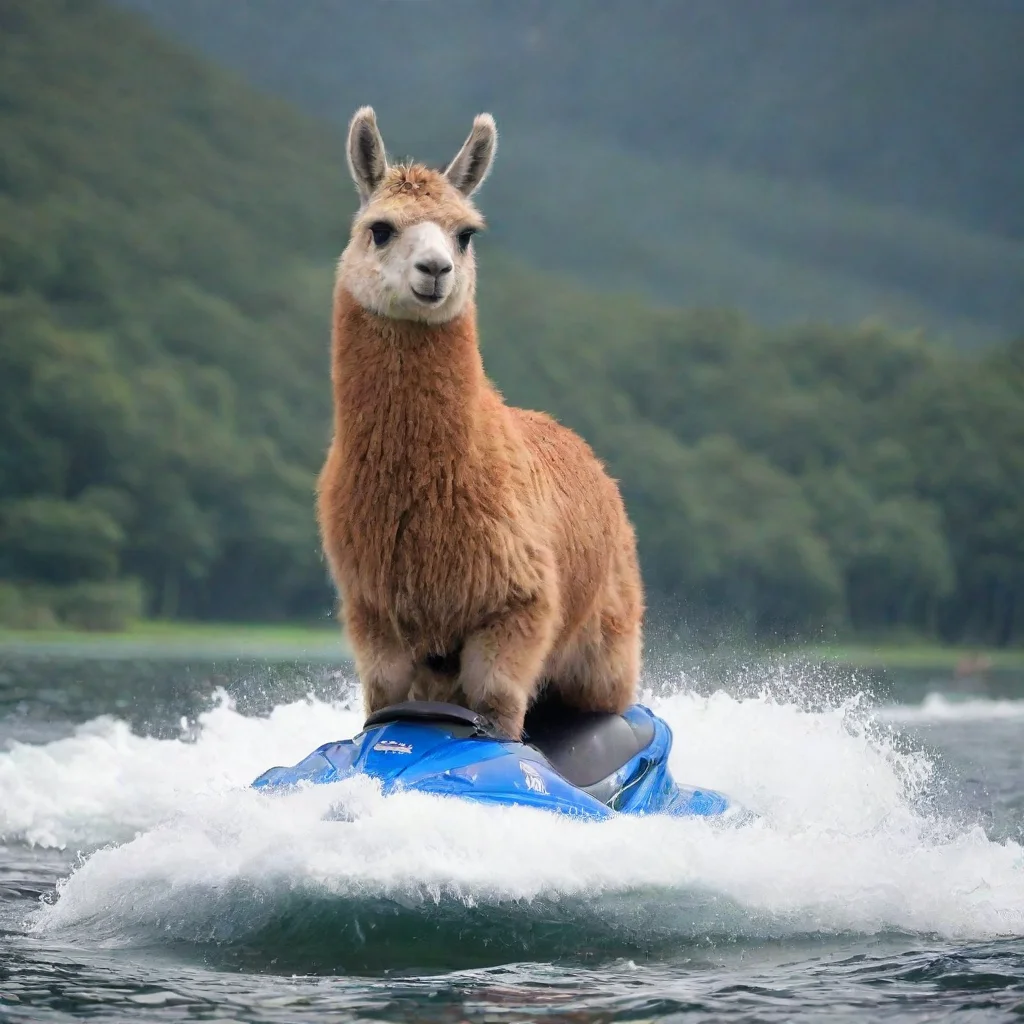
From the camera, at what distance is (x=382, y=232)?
9531 millimetres

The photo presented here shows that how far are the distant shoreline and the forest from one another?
2456mm

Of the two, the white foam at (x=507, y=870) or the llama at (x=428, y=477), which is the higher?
the llama at (x=428, y=477)

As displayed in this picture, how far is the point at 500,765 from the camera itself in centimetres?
932

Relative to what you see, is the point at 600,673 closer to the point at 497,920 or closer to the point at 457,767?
the point at 457,767

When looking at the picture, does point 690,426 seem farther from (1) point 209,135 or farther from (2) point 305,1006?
(2) point 305,1006

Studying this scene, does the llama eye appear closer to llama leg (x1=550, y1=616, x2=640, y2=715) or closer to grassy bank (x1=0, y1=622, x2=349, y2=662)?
llama leg (x1=550, y1=616, x2=640, y2=715)

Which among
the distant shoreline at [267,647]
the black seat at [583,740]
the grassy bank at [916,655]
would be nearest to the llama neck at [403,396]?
the black seat at [583,740]

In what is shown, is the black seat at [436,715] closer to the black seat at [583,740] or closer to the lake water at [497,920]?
the lake water at [497,920]

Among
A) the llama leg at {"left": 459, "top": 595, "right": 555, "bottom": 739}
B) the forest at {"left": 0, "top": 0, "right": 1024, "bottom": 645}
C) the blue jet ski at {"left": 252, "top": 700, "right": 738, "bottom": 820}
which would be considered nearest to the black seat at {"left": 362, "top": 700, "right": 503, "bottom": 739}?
the blue jet ski at {"left": 252, "top": 700, "right": 738, "bottom": 820}

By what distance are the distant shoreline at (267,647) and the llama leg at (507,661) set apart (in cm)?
3049

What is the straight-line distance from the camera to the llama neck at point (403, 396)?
376 inches

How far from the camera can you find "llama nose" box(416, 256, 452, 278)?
9164 mm

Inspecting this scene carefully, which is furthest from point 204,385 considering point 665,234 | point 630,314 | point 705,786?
point 665,234

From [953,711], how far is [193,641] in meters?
37.3
